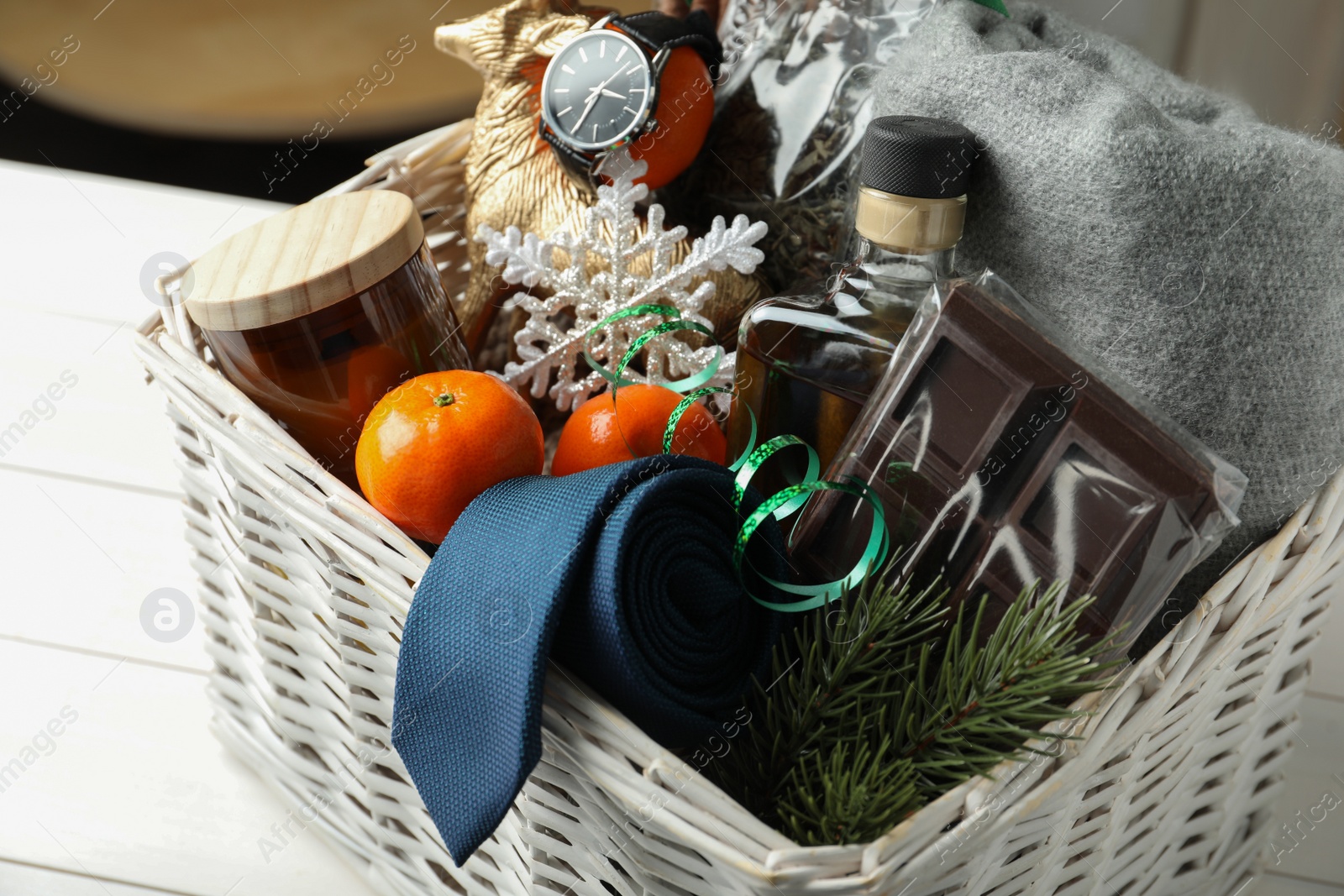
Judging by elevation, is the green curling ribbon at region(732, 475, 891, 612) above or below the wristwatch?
below

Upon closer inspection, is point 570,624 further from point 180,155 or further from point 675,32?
point 180,155

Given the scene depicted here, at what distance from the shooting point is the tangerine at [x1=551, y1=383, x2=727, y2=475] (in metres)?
0.53

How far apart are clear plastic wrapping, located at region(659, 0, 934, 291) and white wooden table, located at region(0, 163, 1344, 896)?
0.49 meters

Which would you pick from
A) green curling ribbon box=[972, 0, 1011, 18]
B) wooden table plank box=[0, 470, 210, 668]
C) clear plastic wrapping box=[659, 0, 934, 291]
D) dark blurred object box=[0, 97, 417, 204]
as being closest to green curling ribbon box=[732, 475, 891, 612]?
clear plastic wrapping box=[659, 0, 934, 291]

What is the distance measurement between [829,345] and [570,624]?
0.68ft

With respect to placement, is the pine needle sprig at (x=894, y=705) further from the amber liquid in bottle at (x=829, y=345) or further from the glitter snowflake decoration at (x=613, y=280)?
the glitter snowflake decoration at (x=613, y=280)

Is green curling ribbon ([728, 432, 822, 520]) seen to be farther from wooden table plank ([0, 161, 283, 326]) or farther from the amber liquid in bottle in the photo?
wooden table plank ([0, 161, 283, 326])

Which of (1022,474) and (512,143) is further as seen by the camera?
(512,143)

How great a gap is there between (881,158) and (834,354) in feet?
0.33

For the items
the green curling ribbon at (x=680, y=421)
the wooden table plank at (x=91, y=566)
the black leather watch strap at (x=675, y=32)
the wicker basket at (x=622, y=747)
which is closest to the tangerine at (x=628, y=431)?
the green curling ribbon at (x=680, y=421)

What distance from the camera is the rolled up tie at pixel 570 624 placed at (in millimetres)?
403

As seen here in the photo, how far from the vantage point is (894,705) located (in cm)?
44

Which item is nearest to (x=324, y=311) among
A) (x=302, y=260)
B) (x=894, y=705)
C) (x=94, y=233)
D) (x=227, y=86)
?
(x=302, y=260)

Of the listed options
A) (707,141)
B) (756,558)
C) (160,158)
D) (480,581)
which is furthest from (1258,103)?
(160,158)
